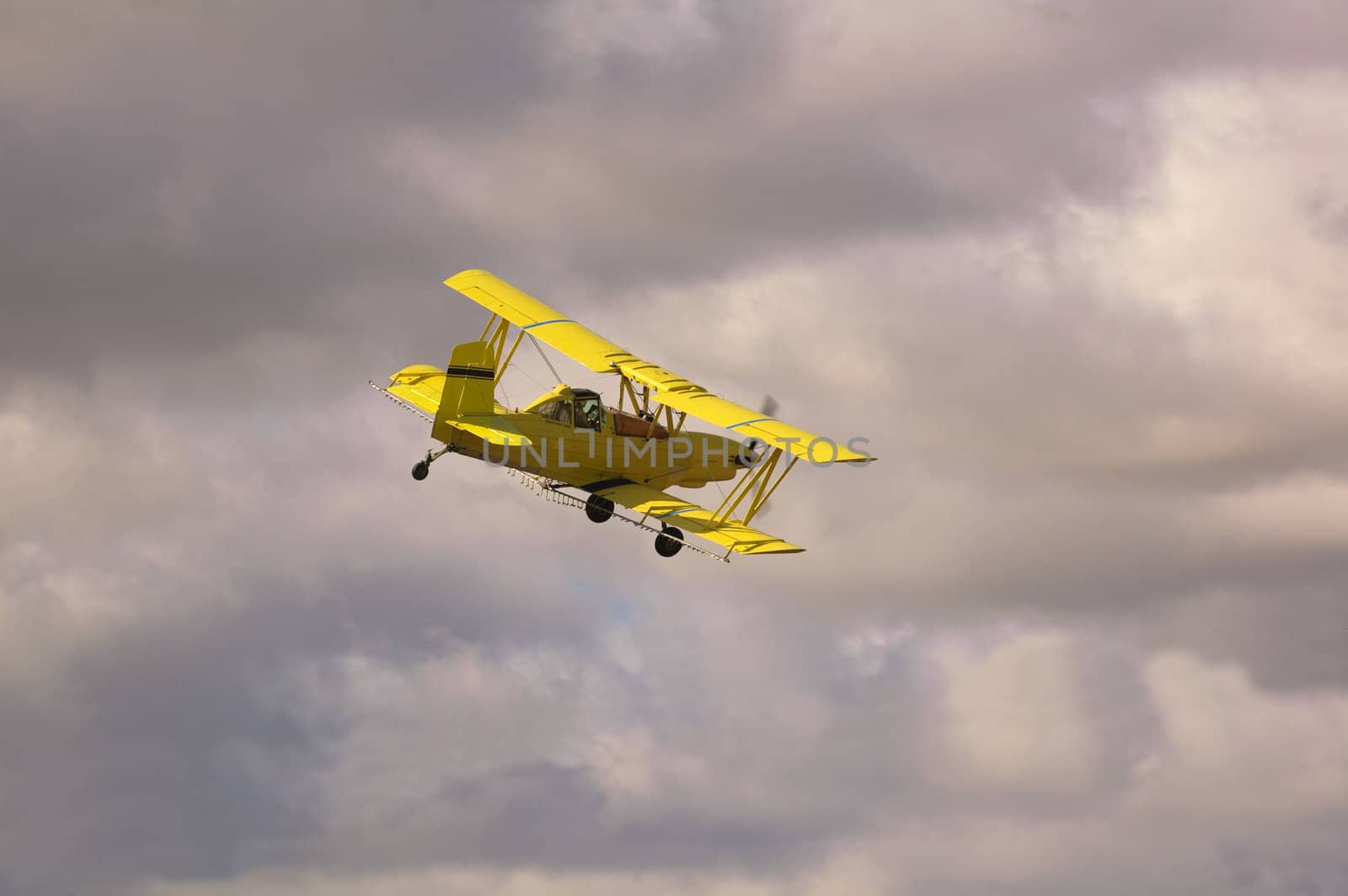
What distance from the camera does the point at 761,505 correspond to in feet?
167

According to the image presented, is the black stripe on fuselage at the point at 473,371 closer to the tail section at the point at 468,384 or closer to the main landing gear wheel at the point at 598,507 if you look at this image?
the tail section at the point at 468,384

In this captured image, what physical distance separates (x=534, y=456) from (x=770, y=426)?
22.7 feet

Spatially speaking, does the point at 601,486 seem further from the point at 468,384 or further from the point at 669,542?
the point at 468,384

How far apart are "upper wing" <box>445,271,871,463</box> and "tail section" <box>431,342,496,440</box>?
136 inches

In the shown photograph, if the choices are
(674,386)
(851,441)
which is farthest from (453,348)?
(851,441)

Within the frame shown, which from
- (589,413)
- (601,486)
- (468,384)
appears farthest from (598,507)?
(468,384)

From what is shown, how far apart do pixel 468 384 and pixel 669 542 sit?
6.86 meters

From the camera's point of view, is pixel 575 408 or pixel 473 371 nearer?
pixel 473 371

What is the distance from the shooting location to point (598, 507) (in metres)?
54.1

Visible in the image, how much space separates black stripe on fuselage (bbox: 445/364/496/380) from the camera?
171 feet

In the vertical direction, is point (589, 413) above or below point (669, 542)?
above

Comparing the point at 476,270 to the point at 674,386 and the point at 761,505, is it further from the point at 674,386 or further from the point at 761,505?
the point at 761,505

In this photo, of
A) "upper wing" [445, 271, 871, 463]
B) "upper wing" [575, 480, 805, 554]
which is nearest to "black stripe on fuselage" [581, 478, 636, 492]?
"upper wing" [575, 480, 805, 554]

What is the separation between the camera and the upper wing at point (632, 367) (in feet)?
160
